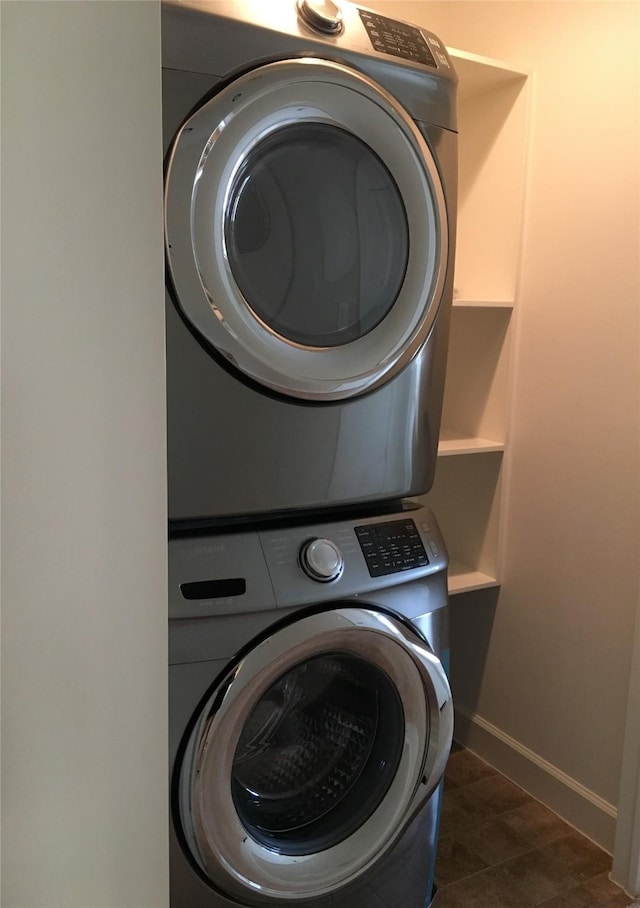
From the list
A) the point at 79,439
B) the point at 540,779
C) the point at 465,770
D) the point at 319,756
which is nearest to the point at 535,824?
the point at 540,779

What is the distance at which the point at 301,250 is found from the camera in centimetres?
122

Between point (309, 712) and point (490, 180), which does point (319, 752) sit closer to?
point (309, 712)

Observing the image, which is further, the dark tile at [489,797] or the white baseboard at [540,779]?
the dark tile at [489,797]

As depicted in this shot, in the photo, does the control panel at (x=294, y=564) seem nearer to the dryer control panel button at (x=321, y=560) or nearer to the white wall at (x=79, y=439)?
the dryer control panel button at (x=321, y=560)

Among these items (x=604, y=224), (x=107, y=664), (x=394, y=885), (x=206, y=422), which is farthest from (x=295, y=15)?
(x=394, y=885)

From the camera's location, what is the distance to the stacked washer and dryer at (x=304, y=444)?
1134mm

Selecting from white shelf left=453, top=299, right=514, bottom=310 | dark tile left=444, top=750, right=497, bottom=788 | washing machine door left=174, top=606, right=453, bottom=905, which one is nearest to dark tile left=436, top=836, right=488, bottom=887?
dark tile left=444, top=750, right=497, bottom=788

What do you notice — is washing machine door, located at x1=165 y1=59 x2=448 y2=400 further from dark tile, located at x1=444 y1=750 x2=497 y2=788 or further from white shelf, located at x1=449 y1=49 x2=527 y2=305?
dark tile, located at x1=444 y1=750 x2=497 y2=788

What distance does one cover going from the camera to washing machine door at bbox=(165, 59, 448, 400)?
43.6 inches

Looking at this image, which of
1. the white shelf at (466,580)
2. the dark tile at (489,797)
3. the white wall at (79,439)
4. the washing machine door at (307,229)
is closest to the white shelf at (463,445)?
the white shelf at (466,580)

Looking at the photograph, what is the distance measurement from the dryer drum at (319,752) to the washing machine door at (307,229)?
1.83 ft

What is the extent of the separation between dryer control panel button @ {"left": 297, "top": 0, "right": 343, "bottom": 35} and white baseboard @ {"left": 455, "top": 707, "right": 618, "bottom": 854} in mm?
1758

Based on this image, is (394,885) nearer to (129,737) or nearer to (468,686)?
(468,686)

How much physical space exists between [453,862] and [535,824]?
27 centimetres
